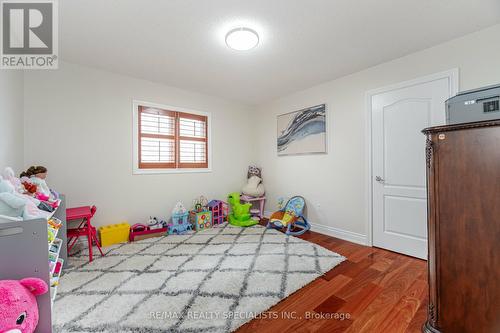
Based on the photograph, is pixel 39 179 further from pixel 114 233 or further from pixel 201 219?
pixel 201 219

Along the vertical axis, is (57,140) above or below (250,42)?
below

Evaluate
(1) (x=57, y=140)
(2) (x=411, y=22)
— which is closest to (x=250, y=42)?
(2) (x=411, y=22)

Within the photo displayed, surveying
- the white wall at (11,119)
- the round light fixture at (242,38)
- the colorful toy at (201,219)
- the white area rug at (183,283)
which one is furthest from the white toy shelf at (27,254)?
the colorful toy at (201,219)

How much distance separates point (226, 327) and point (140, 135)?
283 cm

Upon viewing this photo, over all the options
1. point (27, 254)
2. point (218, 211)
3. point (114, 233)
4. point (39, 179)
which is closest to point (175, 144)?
point (218, 211)

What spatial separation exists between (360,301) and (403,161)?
169cm

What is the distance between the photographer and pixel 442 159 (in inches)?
49.1

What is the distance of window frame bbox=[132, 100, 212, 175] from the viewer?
10.2 ft

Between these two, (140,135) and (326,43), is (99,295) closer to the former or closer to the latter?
(140,135)

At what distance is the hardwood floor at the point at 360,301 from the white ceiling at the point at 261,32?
2405 mm

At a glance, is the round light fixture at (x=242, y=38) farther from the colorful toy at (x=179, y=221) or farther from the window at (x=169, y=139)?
the colorful toy at (x=179, y=221)

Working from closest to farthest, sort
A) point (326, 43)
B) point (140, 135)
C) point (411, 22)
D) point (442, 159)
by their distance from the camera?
point (442, 159), point (411, 22), point (326, 43), point (140, 135)

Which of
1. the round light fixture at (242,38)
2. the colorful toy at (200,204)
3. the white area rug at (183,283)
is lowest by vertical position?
the white area rug at (183,283)

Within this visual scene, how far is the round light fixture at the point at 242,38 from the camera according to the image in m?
1.96
